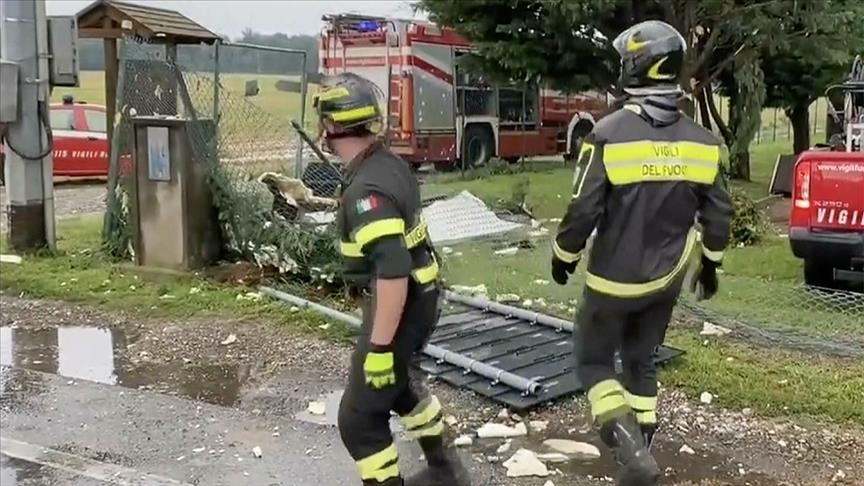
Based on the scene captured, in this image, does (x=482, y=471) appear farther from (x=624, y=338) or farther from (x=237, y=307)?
(x=237, y=307)

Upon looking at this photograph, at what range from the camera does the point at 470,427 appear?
5324 mm

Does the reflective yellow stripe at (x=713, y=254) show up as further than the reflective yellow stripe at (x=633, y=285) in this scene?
Yes

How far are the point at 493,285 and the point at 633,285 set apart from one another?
4.32m

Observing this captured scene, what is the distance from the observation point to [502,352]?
21.1 ft

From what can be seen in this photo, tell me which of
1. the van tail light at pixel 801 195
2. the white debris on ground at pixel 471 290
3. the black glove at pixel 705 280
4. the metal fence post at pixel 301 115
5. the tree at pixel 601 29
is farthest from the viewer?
the tree at pixel 601 29

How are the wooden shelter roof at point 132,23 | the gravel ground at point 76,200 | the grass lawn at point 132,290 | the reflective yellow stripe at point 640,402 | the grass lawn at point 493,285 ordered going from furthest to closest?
the gravel ground at point 76,200 < the wooden shelter roof at point 132,23 < the grass lawn at point 132,290 < the grass lawn at point 493,285 < the reflective yellow stripe at point 640,402

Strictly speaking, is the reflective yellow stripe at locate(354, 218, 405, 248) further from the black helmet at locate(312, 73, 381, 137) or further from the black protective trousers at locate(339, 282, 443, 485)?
the black helmet at locate(312, 73, 381, 137)

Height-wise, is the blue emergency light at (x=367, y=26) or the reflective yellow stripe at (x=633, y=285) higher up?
the blue emergency light at (x=367, y=26)

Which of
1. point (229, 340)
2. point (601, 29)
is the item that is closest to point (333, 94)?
point (229, 340)

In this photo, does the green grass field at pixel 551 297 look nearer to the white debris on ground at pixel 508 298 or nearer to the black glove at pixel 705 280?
the white debris on ground at pixel 508 298

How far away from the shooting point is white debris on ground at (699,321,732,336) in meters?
6.93

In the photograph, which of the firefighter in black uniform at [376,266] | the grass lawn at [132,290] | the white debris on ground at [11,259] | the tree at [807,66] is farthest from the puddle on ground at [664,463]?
the tree at [807,66]

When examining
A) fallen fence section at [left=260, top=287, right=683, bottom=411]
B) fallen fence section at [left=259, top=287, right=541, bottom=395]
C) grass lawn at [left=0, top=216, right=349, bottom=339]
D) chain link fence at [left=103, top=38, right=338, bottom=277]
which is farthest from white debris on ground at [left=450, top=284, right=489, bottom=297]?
grass lawn at [left=0, top=216, right=349, bottom=339]

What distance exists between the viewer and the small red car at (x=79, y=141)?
1889 cm
